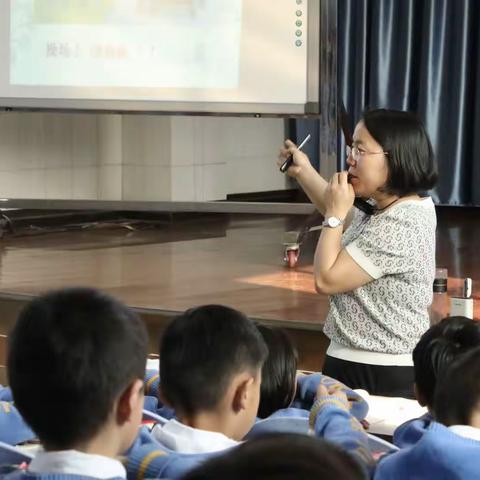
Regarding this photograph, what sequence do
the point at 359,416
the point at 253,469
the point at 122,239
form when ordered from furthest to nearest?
the point at 122,239, the point at 359,416, the point at 253,469

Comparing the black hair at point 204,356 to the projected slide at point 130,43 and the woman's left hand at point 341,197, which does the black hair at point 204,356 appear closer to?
the woman's left hand at point 341,197

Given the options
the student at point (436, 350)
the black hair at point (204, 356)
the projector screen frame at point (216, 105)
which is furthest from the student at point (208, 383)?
the projector screen frame at point (216, 105)

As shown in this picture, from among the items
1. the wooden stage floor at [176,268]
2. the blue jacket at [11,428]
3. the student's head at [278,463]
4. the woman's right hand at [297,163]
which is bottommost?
the wooden stage floor at [176,268]

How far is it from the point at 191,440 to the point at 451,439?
308 millimetres

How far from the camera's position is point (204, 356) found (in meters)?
1.35

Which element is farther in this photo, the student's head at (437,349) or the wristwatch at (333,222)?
the wristwatch at (333,222)

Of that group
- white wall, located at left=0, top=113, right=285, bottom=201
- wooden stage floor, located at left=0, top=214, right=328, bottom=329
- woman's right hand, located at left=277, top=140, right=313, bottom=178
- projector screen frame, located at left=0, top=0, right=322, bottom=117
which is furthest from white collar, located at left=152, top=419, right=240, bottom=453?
white wall, located at left=0, top=113, right=285, bottom=201

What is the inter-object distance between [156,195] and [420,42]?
1780 millimetres

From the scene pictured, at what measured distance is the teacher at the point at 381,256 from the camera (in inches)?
91.8

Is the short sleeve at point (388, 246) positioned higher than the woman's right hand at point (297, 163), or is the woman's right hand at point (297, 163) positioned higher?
the woman's right hand at point (297, 163)

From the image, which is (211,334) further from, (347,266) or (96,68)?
(96,68)

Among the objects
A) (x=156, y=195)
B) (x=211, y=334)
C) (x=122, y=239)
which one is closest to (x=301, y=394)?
(x=211, y=334)

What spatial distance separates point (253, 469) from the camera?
698mm

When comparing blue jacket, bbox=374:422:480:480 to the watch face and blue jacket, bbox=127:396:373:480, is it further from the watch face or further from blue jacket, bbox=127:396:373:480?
the watch face
